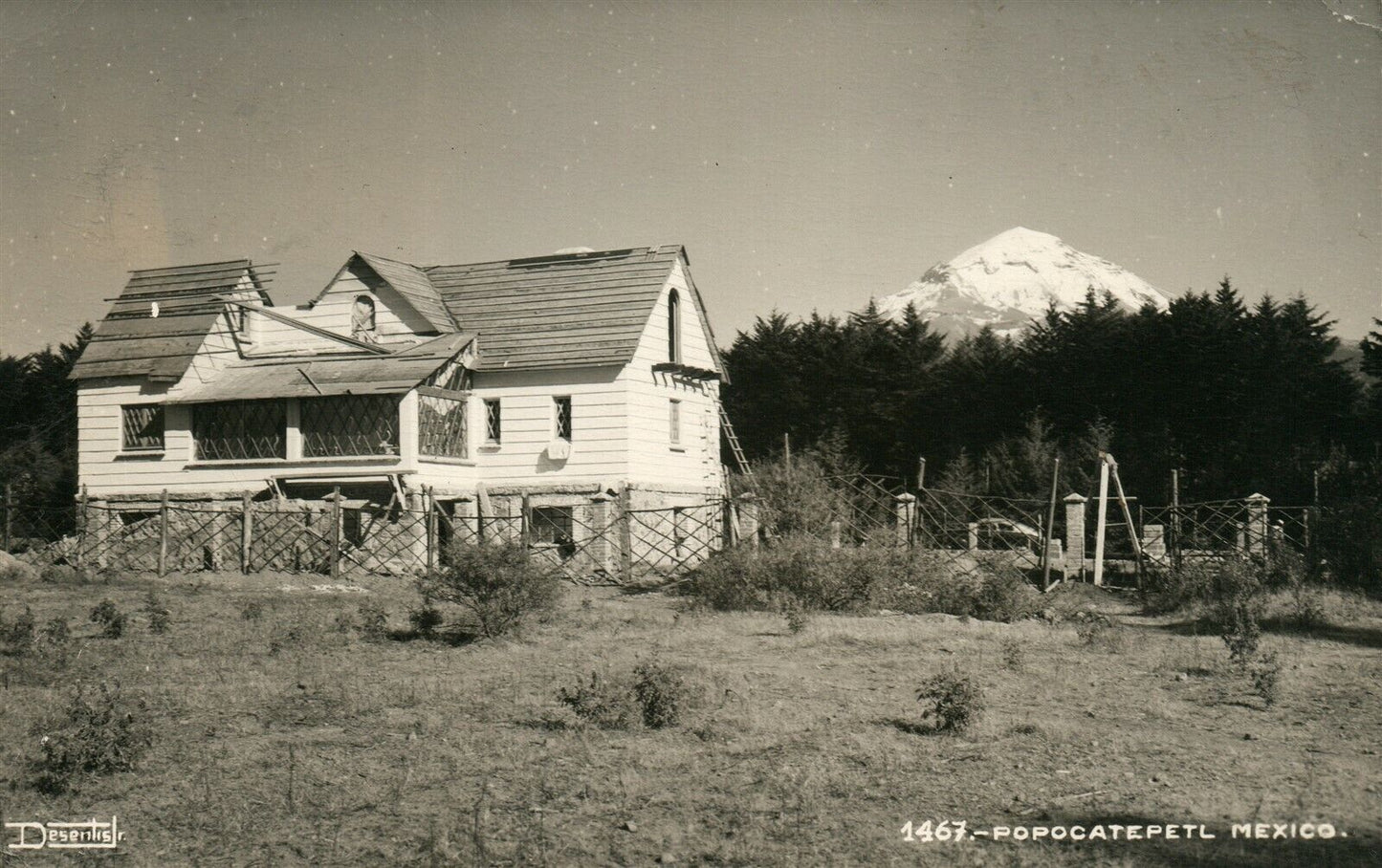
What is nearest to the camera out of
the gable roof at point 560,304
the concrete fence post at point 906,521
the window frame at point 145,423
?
the concrete fence post at point 906,521

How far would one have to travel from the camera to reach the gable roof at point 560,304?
2934 centimetres

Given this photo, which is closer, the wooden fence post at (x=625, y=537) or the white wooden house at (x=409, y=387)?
the wooden fence post at (x=625, y=537)

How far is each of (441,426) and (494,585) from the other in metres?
12.8

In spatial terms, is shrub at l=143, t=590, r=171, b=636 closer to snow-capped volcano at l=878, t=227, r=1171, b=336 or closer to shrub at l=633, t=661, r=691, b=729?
shrub at l=633, t=661, r=691, b=729

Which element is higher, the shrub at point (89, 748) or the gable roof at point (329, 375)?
the gable roof at point (329, 375)

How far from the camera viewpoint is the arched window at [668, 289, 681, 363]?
3212cm

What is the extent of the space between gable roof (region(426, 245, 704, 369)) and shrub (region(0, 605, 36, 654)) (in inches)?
603

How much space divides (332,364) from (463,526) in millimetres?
6098

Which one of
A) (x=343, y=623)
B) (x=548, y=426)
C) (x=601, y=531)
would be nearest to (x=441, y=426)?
(x=548, y=426)

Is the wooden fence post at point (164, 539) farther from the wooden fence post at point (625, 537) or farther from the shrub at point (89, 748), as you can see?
the shrub at point (89, 748)

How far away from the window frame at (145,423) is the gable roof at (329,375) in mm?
895

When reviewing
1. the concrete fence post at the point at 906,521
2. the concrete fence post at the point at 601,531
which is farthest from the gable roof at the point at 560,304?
the concrete fence post at the point at 906,521

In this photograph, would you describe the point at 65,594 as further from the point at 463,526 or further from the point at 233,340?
the point at 233,340

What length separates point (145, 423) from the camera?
1211 inches
